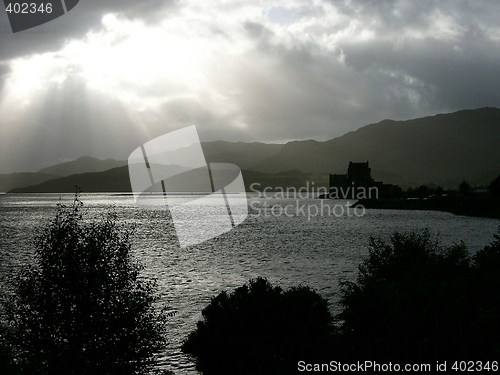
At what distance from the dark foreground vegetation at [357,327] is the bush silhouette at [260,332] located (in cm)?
4

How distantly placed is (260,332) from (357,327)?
3.53 meters

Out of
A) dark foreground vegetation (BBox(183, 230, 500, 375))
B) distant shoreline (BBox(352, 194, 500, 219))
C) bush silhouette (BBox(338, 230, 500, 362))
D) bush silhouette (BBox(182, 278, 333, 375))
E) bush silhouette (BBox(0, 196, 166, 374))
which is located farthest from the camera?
distant shoreline (BBox(352, 194, 500, 219))

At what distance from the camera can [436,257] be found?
22547 millimetres

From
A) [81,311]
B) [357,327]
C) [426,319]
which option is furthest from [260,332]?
[81,311]

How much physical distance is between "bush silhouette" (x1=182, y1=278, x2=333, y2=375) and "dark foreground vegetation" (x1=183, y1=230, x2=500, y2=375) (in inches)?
1.4

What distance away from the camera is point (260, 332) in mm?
15758

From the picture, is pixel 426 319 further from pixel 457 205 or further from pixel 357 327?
pixel 457 205

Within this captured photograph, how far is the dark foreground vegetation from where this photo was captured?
42.2 ft

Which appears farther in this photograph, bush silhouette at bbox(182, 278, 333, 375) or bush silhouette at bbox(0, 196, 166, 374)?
bush silhouette at bbox(0, 196, 166, 374)

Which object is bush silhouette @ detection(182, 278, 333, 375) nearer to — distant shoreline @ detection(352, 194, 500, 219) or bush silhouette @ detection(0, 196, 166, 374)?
bush silhouette @ detection(0, 196, 166, 374)

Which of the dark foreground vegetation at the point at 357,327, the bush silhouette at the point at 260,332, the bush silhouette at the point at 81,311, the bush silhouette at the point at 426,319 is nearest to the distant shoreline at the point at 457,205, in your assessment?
the bush silhouette at the point at 426,319

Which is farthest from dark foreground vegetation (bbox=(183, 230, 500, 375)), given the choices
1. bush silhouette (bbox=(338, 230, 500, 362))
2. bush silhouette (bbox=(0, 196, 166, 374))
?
bush silhouette (bbox=(0, 196, 166, 374))

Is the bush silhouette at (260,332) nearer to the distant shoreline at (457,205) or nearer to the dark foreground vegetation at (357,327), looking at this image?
the dark foreground vegetation at (357,327)

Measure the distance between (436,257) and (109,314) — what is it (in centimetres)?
1668
